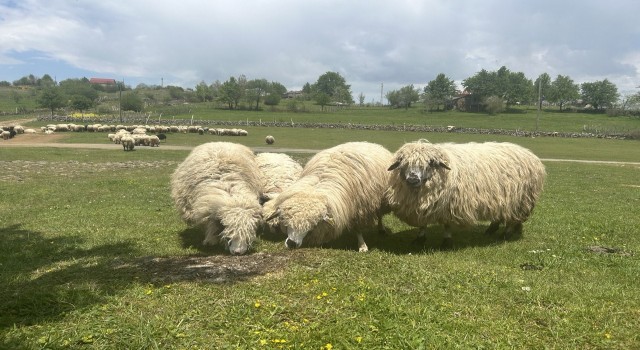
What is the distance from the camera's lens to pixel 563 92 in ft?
456

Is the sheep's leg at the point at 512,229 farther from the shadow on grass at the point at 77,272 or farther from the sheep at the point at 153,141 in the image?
the sheep at the point at 153,141

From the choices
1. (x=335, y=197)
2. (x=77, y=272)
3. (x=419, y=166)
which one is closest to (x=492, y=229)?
(x=419, y=166)

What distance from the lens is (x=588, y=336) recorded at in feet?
16.0

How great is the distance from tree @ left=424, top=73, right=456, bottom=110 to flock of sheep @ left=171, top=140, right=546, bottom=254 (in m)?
134

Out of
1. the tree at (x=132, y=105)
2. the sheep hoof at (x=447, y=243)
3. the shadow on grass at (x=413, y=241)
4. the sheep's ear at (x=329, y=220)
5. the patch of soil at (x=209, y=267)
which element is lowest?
the shadow on grass at (x=413, y=241)

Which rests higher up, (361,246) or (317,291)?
(317,291)

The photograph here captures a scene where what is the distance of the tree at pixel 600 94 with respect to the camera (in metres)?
136

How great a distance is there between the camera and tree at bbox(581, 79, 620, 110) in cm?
13600

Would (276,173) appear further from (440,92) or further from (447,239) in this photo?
(440,92)

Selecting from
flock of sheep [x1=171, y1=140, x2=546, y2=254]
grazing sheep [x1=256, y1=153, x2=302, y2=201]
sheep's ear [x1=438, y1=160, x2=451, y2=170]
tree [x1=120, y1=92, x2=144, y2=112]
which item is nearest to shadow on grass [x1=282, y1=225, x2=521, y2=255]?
flock of sheep [x1=171, y1=140, x2=546, y2=254]

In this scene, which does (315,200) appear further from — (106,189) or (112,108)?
(112,108)

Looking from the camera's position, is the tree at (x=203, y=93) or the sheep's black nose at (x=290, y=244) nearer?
the sheep's black nose at (x=290, y=244)

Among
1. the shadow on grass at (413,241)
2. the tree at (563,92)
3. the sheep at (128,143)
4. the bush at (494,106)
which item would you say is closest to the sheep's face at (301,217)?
the shadow on grass at (413,241)

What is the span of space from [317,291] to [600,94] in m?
164
